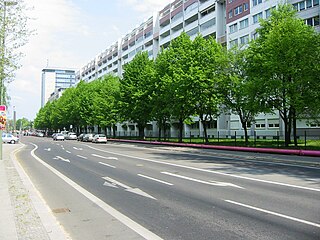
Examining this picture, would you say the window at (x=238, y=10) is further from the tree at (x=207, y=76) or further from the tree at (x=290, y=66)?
the tree at (x=290, y=66)

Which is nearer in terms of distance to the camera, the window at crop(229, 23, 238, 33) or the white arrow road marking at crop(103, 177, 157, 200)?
the white arrow road marking at crop(103, 177, 157, 200)

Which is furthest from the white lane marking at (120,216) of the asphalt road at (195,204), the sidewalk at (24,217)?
the sidewalk at (24,217)

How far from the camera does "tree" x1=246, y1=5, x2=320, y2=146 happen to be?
968 inches

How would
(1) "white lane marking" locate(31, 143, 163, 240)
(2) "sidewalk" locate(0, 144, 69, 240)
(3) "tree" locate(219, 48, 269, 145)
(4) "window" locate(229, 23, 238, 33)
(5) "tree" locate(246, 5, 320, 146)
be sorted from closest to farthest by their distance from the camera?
(2) "sidewalk" locate(0, 144, 69, 240) → (1) "white lane marking" locate(31, 143, 163, 240) → (5) "tree" locate(246, 5, 320, 146) → (3) "tree" locate(219, 48, 269, 145) → (4) "window" locate(229, 23, 238, 33)

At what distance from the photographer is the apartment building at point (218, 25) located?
47.7 metres

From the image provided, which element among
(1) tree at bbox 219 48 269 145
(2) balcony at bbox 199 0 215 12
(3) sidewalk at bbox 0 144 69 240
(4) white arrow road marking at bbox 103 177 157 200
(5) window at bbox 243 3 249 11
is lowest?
(4) white arrow road marking at bbox 103 177 157 200

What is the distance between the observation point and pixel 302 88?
83.3 ft

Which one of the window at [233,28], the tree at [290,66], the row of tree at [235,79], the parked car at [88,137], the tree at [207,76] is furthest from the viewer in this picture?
the parked car at [88,137]

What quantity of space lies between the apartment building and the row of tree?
4.00m

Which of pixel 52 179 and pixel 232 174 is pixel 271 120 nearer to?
pixel 232 174

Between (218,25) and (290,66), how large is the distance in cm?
3712

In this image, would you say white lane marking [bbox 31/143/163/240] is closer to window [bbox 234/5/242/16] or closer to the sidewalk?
the sidewalk

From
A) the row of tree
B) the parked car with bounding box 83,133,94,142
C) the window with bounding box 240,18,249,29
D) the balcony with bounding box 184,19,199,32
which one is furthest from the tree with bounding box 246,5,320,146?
the balcony with bounding box 184,19,199,32

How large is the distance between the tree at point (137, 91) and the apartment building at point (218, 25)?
500cm
